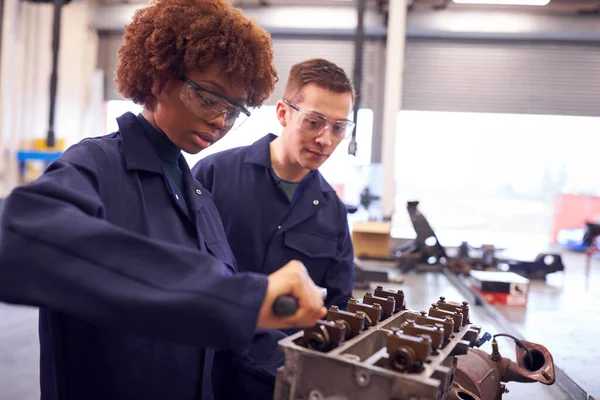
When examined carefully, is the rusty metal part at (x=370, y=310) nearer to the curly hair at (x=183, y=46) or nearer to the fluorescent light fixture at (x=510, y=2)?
the curly hair at (x=183, y=46)

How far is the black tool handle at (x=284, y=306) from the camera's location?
69 cm

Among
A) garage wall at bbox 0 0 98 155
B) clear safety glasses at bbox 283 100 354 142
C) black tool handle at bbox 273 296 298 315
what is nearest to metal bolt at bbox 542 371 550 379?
clear safety glasses at bbox 283 100 354 142

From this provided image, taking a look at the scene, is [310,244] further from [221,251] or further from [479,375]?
[479,375]

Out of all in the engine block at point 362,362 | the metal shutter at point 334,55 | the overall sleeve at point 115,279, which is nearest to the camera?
the overall sleeve at point 115,279

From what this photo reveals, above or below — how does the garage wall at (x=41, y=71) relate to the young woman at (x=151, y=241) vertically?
above

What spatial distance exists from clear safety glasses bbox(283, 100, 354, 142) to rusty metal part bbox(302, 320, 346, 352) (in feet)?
2.94

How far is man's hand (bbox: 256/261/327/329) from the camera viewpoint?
69 cm

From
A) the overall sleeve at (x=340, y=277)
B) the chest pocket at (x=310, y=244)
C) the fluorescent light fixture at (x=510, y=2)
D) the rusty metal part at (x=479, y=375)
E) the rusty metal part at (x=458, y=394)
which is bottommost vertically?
the rusty metal part at (x=479, y=375)

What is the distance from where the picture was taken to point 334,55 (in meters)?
5.80

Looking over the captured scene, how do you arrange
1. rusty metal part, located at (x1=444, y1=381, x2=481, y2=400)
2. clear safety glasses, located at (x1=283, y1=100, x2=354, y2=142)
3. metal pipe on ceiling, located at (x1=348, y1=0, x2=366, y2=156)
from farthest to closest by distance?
1. metal pipe on ceiling, located at (x1=348, y1=0, x2=366, y2=156)
2. clear safety glasses, located at (x1=283, y1=100, x2=354, y2=142)
3. rusty metal part, located at (x1=444, y1=381, x2=481, y2=400)

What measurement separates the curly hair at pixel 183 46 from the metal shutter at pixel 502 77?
4.88 meters

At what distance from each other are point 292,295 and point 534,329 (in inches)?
93.6

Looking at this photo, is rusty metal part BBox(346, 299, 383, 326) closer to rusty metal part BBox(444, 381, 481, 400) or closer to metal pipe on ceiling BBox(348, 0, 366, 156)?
rusty metal part BBox(444, 381, 481, 400)

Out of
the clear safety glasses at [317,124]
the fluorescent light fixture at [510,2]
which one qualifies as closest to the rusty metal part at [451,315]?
the clear safety glasses at [317,124]
